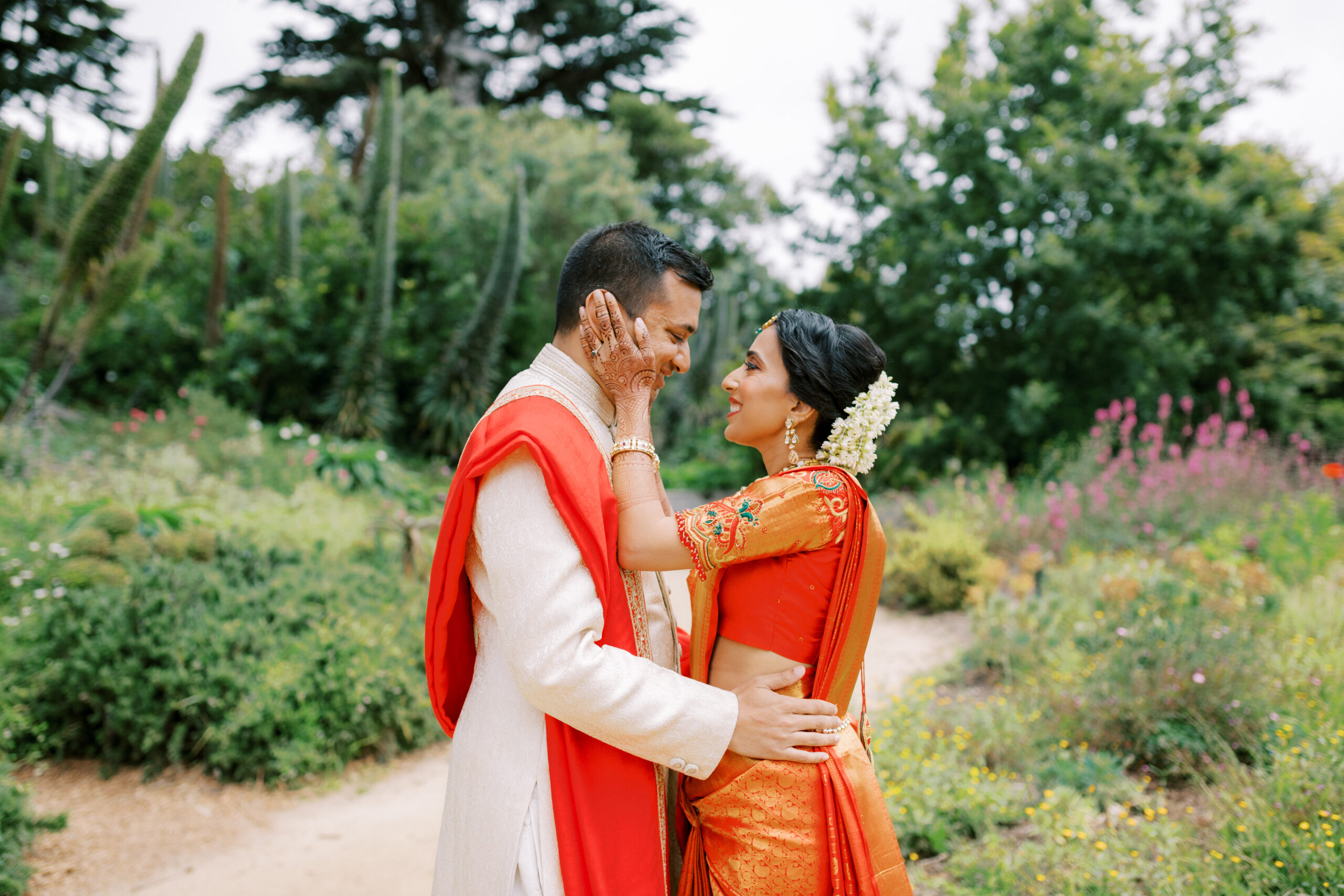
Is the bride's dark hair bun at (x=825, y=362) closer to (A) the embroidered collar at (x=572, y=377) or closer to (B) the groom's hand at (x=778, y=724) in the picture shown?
(A) the embroidered collar at (x=572, y=377)

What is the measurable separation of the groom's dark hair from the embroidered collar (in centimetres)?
8

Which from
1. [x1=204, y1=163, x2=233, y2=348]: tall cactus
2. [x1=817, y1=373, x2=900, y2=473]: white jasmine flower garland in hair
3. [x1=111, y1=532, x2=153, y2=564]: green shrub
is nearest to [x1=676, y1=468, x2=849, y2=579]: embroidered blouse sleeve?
[x1=817, y1=373, x2=900, y2=473]: white jasmine flower garland in hair

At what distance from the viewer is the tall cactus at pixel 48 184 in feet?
37.6

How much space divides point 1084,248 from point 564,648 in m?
10.0

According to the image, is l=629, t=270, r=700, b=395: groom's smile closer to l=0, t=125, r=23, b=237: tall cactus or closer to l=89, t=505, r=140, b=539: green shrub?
l=89, t=505, r=140, b=539: green shrub

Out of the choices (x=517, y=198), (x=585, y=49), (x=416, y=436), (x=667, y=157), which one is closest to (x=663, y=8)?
(x=585, y=49)

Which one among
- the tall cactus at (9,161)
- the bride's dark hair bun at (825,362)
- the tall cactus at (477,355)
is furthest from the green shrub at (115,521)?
the tall cactus at (9,161)

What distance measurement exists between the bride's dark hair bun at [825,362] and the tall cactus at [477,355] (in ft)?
34.7

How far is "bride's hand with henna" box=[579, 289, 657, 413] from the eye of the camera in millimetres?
1665

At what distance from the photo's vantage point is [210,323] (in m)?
11.4

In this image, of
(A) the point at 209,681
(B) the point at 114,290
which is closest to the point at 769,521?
(A) the point at 209,681

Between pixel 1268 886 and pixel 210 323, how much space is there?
504 inches

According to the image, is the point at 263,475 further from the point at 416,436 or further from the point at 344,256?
the point at 344,256

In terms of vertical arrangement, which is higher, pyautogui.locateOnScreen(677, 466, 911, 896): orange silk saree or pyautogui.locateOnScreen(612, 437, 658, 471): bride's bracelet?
pyautogui.locateOnScreen(612, 437, 658, 471): bride's bracelet
